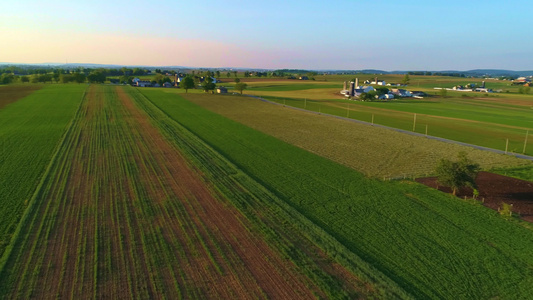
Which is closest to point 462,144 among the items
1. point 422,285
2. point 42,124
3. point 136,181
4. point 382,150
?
point 382,150

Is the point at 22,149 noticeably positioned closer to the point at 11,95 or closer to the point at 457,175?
the point at 457,175

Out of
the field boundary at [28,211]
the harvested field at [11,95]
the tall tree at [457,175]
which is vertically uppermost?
the harvested field at [11,95]

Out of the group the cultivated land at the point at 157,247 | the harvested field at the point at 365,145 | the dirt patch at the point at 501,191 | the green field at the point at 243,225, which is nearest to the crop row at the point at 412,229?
the green field at the point at 243,225

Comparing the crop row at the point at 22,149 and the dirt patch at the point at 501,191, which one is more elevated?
the crop row at the point at 22,149

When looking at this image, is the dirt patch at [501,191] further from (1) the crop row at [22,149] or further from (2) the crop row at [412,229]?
(1) the crop row at [22,149]

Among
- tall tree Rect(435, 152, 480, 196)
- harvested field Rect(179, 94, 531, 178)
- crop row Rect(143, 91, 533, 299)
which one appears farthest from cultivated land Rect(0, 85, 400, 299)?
harvested field Rect(179, 94, 531, 178)

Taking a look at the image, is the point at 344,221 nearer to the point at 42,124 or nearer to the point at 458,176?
the point at 458,176
